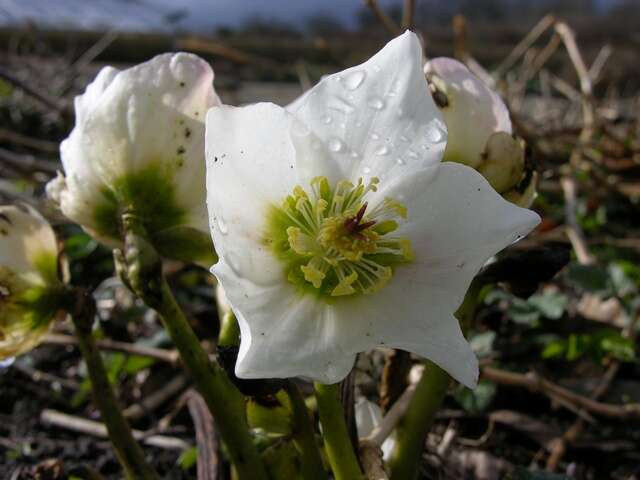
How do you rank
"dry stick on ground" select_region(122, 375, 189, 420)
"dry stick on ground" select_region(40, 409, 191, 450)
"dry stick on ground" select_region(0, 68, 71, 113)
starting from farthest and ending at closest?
"dry stick on ground" select_region(0, 68, 71, 113), "dry stick on ground" select_region(122, 375, 189, 420), "dry stick on ground" select_region(40, 409, 191, 450)

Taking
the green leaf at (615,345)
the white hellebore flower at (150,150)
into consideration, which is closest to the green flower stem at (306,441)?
the white hellebore flower at (150,150)

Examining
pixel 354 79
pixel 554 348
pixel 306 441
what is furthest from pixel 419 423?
Answer: pixel 554 348

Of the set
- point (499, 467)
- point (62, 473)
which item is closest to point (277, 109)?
point (62, 473)

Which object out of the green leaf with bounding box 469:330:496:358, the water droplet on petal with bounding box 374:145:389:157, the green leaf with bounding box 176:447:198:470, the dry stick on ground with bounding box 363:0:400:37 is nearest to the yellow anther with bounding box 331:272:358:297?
the water droplet on petal with bounding box 374:145:389:157

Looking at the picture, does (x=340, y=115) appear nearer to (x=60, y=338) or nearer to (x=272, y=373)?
(x=272, y=373)

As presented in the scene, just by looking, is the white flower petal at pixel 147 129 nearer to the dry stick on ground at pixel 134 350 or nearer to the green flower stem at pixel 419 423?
the green flower stem at pixel 419 423

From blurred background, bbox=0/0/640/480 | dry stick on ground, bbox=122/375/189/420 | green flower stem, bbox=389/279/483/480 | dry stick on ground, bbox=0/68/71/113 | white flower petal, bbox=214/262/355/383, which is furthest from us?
dry stick on ground, bbox=0/68/71/113

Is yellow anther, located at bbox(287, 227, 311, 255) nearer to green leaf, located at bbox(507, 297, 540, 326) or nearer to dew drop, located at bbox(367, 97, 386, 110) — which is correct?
dew drop, located at bbox(367, 97, 386, 110)
